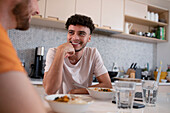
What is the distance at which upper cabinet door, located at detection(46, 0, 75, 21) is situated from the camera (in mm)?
2279

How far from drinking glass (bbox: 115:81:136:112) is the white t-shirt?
815 millimetres

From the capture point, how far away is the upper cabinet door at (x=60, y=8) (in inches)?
89.7

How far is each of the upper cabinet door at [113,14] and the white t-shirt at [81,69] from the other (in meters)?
1.12

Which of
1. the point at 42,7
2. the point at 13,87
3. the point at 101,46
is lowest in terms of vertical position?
the point at 13,87

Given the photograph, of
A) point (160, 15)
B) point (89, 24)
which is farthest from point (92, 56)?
point (160, 15)

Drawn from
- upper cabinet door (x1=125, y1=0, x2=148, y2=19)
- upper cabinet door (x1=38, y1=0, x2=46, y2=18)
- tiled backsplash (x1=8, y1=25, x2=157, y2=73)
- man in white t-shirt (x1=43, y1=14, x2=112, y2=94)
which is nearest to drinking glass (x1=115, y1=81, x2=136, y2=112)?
man in white t-shirt (x1=43, y1=14, x2=112, y2=94)

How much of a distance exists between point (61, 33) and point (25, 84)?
2.54 meters

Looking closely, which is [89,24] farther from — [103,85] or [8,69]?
[8,69]

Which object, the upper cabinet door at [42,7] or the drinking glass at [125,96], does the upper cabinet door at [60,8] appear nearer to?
the upper cabinet door at [42,7]

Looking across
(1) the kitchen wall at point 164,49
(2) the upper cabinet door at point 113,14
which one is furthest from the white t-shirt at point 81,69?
(1) the kitchen wall at point 164,49

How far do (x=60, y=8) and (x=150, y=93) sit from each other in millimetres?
1842

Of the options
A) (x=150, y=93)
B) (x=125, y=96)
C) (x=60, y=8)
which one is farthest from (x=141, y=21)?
(x=125, y=96)

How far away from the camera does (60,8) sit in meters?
2.35

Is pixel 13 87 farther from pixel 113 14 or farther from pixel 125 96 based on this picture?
pixel 113 14
